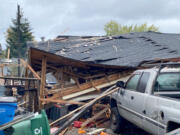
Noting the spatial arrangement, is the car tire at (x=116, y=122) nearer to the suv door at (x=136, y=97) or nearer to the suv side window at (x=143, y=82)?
the suv door at (x=136, y=97)

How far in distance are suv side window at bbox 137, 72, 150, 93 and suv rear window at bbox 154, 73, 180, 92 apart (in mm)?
305

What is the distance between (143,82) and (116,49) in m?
4.89

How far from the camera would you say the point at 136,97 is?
199 inches

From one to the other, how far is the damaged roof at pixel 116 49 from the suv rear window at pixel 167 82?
316cm

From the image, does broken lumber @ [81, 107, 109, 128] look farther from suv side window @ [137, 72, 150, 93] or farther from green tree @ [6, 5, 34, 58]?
green tree @ [6, 5, 34, 58]

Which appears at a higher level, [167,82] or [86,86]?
[167,82]

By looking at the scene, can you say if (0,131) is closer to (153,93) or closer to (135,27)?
(153,93)

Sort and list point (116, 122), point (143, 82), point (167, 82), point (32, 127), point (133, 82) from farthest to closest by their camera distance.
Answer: point (116, 122) < point (133, 82) < point (143, 82) < point (167, 82) < point (32, 127)

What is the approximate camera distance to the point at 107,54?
9.00m

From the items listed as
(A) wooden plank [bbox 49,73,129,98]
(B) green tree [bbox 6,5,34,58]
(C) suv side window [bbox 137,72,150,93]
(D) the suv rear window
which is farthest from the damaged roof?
(B) green tree [bbox 6,5,34,58]

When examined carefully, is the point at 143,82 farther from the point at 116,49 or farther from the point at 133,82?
the point at 116,49

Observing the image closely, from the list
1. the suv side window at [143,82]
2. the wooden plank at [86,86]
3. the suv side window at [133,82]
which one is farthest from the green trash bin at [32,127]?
the wooden plank at [86,86]

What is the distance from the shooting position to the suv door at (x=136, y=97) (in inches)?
188

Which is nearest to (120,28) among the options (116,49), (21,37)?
(21,37)
